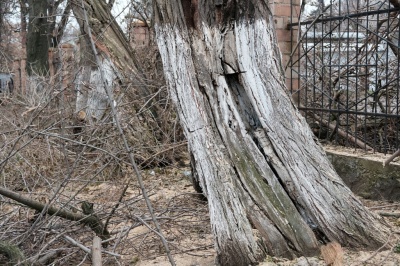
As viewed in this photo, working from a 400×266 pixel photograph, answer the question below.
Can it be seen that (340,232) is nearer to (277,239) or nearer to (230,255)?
(277,239)

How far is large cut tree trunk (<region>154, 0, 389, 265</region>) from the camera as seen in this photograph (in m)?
3.59

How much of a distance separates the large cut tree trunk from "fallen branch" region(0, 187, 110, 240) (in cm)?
95

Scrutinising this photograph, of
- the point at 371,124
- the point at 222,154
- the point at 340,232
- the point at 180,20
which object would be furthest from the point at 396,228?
the point at 371,124

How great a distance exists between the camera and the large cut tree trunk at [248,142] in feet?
11.8

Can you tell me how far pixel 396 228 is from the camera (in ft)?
14.1

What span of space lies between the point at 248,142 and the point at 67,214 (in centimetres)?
141

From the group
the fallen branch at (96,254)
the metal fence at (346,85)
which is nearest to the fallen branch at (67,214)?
the fallen branch at (96,254)

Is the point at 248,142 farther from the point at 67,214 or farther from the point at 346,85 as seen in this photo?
the point at 346,85

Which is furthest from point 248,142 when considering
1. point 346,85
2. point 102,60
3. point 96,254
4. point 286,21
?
point 102,60

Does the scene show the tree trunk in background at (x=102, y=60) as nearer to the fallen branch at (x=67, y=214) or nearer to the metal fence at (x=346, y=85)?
the metal fence at (x=346, y=85)

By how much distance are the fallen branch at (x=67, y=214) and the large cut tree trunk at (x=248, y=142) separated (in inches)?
37.3

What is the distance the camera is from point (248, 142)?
12.8ft

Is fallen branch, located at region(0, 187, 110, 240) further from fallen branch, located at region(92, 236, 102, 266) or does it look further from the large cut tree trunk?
the large cut tree trunk

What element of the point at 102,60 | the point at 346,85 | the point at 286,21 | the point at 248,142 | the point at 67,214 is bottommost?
the point at 67,214
